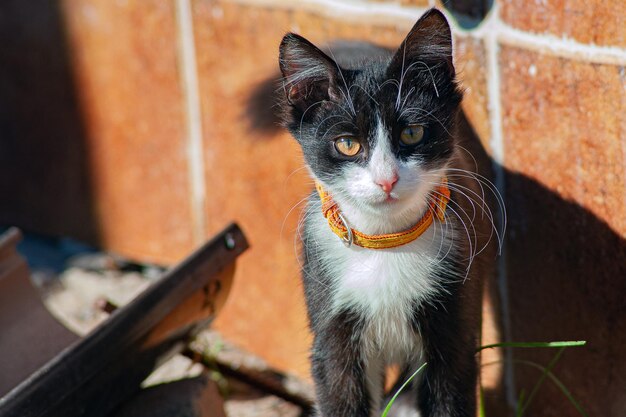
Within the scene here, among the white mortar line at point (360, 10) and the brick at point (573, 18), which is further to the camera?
the white mortar line at point (360, 10)

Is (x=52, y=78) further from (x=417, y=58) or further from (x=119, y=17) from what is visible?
(x=417, y=58)

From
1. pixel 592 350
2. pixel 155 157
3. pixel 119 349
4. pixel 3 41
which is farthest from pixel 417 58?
pixel 3 41

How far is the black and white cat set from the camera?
1.55 meters

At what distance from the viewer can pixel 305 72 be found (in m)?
1.59

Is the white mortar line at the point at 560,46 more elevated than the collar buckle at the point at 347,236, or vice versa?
the white mortar line at the point at 560,46

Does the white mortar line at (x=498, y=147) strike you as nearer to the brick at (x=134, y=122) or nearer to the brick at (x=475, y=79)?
the brick at (x=475, y=79)

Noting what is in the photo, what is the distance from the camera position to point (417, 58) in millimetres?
1569

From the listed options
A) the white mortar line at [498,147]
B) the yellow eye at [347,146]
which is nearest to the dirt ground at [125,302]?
the white mortar line at [498,147]

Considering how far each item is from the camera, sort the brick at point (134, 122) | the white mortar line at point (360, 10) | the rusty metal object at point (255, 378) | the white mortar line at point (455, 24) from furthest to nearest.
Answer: the brick at point (134, 122)
the rusty metal object at point (255, 378)
the white mortar line at point (360, 10)
the white mortar line at point (455, 24)

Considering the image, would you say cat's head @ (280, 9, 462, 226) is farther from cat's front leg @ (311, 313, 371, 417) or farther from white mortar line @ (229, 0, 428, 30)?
white mortar line @ (229, 0, 428, 30)

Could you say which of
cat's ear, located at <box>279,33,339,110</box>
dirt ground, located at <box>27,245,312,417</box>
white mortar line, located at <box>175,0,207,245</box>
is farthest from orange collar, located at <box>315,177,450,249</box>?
white mortar line, located at <box>175,0,207,245</box>

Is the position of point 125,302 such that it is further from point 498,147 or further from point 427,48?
point 427,48

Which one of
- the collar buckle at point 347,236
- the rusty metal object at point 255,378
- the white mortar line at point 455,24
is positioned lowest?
the rusty metal object at point 255,378

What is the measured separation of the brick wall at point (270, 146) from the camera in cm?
172
